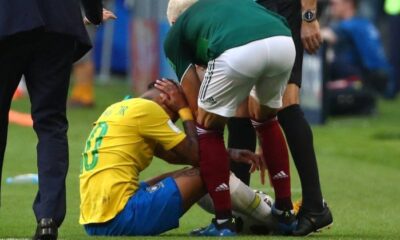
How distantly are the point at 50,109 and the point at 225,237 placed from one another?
1.21m

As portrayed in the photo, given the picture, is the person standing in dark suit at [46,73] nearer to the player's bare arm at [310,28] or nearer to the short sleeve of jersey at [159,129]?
the short sleeve of jersey at [159,129]

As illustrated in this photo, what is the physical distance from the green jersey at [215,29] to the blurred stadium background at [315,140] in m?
1.03

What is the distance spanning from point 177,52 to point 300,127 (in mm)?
869

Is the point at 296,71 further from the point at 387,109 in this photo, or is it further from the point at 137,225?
the point at 387,109

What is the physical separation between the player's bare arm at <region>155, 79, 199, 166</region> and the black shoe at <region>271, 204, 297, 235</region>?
0.60 m

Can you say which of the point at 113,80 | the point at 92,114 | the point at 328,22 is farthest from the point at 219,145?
the point at 113,80

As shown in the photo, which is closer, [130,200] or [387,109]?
[130,200]

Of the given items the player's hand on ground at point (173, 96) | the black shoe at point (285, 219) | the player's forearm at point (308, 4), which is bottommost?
the black shoe at point (285, 219)

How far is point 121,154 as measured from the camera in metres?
7.43

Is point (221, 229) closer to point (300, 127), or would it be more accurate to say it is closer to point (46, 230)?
point (300, 127)

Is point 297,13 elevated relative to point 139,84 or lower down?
elevated

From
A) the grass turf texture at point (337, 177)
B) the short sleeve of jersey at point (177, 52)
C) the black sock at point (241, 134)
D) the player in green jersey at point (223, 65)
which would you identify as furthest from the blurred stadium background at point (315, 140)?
the short sleeve of jersey at point (177, 52)

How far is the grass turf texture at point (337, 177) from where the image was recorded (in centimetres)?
808

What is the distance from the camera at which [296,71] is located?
7.68 m
